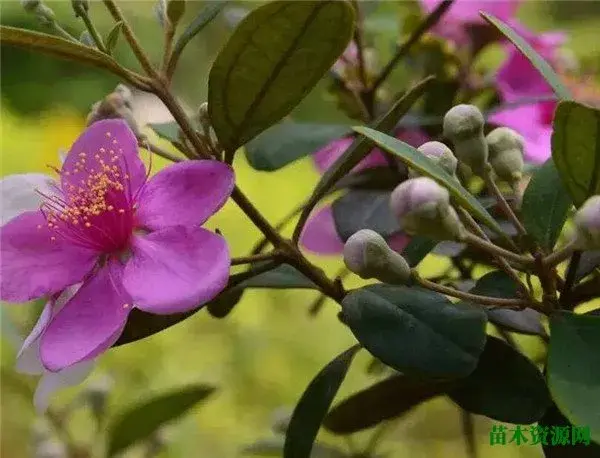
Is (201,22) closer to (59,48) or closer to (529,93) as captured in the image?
(59,48)

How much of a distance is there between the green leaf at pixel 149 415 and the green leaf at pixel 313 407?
0.20 m

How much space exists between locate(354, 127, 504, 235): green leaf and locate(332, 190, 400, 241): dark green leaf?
0.48ft

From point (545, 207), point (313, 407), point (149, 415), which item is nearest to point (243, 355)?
point (149, 415)

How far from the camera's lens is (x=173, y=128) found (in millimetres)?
534

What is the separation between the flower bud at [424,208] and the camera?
1.10ft

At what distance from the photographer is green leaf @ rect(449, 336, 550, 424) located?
41 cm

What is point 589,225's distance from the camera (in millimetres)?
341

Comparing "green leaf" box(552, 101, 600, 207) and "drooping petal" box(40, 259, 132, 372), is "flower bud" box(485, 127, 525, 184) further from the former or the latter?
"drooping petal" box(40, 259, 132, 372)

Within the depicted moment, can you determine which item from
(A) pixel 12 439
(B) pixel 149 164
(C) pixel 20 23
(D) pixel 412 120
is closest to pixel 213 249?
(B) pixel 149 164

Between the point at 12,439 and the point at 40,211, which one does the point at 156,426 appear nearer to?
the point at 40,211

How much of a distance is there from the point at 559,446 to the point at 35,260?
0.92 feet

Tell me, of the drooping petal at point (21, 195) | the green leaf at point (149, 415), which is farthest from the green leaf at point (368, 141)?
the green leaf at point (149, 415)

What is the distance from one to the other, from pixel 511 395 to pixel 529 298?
52 millimetres

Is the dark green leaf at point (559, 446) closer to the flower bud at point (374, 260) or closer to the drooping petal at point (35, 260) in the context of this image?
the flower bud at point (374, 260)
